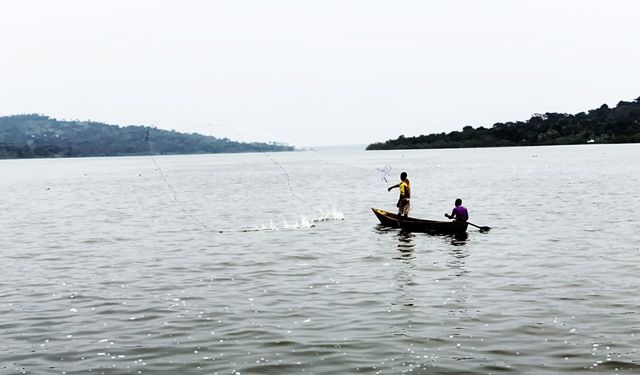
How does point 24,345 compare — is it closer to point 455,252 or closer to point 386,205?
point 455,252

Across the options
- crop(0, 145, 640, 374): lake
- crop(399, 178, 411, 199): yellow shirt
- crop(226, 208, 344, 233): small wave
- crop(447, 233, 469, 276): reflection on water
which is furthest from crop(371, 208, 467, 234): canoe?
crop(226, 208, 344, 233): small wave

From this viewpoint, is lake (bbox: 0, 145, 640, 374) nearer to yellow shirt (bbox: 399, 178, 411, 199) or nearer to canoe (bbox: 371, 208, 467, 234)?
canoe (bbox: 371, 208, 467, 234)

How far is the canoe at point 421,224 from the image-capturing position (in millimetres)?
31859

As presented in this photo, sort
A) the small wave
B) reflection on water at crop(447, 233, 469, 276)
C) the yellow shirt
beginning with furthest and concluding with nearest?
the small wave, the yellow shirt, reflection on water at crop(447, 233, 469, 276)

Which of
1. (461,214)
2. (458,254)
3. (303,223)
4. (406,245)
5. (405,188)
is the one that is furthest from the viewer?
(303,223)

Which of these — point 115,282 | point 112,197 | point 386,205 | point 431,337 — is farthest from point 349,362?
point 112,197

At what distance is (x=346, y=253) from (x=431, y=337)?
528 inches

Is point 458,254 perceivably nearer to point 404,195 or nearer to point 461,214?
point 461,214

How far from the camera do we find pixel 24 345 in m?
Answer: 15.1

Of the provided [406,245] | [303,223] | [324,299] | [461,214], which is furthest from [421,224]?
[324,299]

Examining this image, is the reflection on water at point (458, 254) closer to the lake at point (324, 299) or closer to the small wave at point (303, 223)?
the lake at point (324, 299)

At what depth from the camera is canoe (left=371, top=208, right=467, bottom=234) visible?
3186 centimetres

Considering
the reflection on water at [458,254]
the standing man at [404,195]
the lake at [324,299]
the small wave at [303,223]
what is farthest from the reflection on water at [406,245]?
the small wave at [303,223]

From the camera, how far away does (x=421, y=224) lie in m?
33.6
